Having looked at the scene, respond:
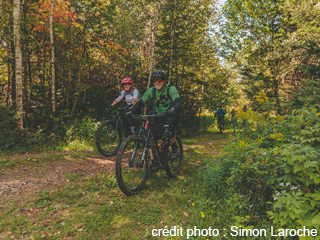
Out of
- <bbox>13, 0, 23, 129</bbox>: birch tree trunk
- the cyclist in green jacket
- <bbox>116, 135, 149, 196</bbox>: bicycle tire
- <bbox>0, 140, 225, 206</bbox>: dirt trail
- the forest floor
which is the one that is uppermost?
<bbox>13, 0, 23, 129</bbox>: birch tree trunk

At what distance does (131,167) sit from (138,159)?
0.24 m

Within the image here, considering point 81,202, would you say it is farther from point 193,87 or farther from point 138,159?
point 193,87

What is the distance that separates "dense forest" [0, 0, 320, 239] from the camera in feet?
10.1

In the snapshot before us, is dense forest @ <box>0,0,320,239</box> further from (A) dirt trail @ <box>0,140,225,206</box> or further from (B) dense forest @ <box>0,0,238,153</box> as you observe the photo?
(A) dirt trail @ <box>0,140,225,206</box>

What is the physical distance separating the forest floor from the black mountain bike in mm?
917

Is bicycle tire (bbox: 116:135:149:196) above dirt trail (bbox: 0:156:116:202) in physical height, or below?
above

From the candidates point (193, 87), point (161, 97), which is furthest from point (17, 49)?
point (193, 87)

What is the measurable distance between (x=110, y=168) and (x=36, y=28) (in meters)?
7.16

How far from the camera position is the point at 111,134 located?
6211 mm

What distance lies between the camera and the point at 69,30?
8.27m

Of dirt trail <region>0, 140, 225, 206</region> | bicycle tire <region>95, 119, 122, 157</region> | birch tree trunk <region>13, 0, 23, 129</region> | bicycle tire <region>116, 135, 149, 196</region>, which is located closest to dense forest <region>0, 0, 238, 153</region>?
birch tree trunk <region>13, 0, 23, 129</region>

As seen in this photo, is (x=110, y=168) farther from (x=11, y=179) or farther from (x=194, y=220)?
(x=194, y=220)

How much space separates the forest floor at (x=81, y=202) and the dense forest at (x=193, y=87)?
14 cm

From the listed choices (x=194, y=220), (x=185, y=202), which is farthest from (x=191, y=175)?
(x=194, y=220)
